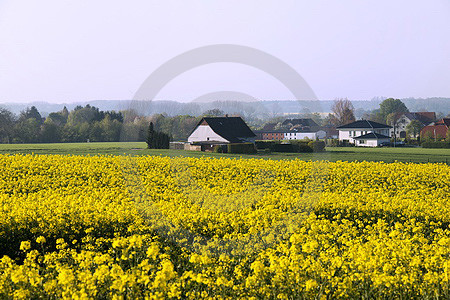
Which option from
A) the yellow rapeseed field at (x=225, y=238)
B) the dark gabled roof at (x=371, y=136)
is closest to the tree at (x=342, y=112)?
the dark gabled roof at (x=371, y=136)

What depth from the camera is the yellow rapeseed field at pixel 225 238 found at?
7.95 metres

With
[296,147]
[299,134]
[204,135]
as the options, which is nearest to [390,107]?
[299,134]

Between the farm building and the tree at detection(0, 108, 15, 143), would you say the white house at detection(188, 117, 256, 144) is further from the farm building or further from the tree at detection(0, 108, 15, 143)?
the tree at detection(0, 108, 15, 143)

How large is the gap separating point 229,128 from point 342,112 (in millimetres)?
75596

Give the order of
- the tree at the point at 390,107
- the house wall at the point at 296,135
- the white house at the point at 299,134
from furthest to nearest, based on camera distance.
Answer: the tree at the point at 390,107, the house wall at the point at 296,135, the white house at the point at 299,134

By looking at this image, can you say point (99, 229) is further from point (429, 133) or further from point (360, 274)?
point (429, 133)

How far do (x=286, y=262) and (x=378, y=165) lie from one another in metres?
20.2

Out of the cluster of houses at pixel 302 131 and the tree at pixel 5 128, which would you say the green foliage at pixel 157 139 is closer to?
the cluster of houses at pixel 302 131

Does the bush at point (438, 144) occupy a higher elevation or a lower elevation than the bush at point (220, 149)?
lower

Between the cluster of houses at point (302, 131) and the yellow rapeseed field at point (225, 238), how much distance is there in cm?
3390

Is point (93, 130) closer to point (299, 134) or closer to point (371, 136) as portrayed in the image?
point (299, 134)

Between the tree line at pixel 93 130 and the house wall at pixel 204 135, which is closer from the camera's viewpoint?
the house wall at pixel 204 135

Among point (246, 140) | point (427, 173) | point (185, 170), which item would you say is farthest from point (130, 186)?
point (246, 140)

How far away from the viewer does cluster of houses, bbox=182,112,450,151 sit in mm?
66562
